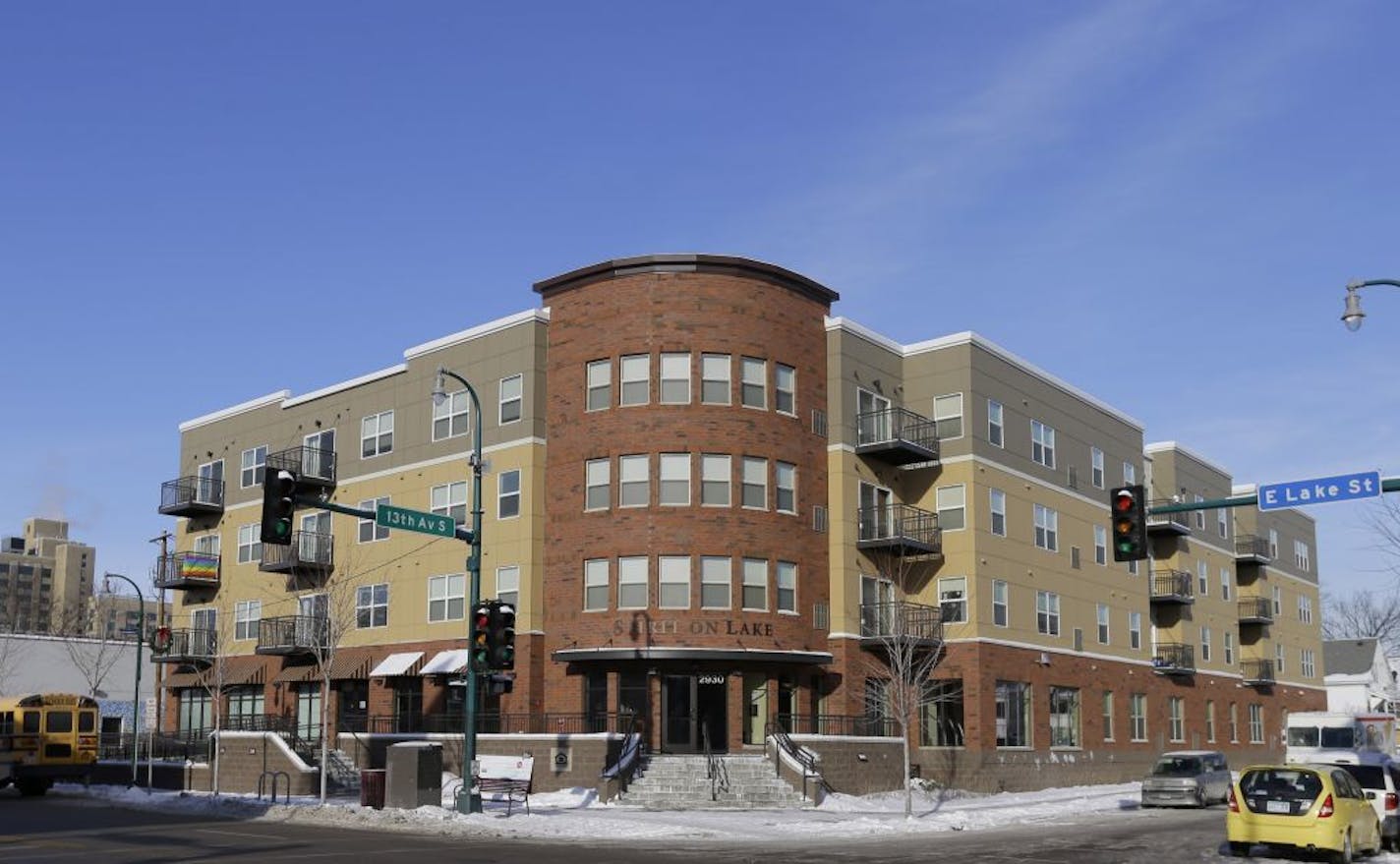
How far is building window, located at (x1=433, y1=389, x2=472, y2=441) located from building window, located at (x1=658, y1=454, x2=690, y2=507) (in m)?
8.73

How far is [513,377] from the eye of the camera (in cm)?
4669

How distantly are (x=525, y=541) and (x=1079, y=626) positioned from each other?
74.0ft

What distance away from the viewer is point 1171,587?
203ft

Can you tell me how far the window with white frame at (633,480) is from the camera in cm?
4306

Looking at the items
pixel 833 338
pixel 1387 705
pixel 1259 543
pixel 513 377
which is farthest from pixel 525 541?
pixel 1387 705

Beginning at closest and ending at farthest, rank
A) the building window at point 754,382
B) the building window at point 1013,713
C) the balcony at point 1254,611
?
the building window at point 754,382
the building window at point 1013,713
the balcony at point 1254,611

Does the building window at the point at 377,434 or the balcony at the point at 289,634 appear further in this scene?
the building window at the point at 377,434

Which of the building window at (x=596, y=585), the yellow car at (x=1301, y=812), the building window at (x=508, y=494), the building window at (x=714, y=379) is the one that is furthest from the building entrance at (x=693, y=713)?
the yellow car at (x=1301, y=812)

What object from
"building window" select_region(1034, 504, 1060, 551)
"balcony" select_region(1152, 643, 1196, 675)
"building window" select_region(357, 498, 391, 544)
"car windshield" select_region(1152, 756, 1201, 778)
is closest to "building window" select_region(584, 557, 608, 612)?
"building window" select_region(357, 498, 391, 544)

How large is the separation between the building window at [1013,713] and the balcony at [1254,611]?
26.2 m

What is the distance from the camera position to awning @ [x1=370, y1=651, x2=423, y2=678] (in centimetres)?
4750

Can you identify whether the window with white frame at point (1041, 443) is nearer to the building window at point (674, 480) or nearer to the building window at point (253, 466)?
the building window at point (674, 480)

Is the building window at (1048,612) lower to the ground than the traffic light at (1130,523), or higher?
lower

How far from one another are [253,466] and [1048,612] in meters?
32.0
